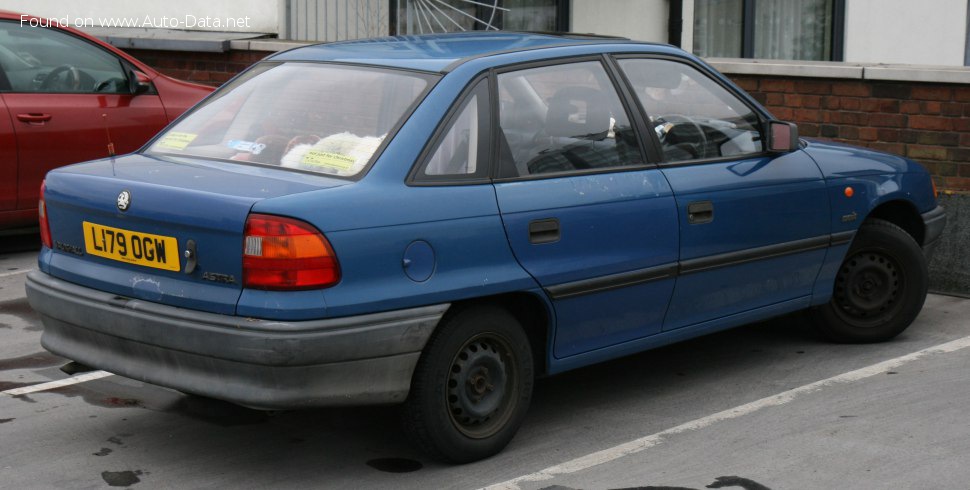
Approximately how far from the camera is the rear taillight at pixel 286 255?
4.29 metres

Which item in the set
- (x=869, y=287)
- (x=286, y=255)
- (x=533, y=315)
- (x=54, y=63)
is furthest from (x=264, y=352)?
(x=54, y=63)

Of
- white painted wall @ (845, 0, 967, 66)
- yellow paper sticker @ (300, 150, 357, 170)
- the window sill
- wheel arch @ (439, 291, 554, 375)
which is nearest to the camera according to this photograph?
yellow paper sticker @ (300, 150, 357, 170)

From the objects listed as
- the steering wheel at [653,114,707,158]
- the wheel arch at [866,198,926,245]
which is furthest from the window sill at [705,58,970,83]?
the steering wheel at [653,114,707,158]

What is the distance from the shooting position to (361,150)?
4.73 metres

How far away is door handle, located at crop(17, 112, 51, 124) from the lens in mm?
8297

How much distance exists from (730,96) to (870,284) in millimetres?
1312

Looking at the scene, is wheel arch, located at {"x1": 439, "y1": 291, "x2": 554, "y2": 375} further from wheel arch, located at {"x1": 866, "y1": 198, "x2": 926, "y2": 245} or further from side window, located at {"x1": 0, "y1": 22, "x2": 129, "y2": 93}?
side window, located at {"x1": 0, "y1": 22, "x2": 129, "y2": 93}

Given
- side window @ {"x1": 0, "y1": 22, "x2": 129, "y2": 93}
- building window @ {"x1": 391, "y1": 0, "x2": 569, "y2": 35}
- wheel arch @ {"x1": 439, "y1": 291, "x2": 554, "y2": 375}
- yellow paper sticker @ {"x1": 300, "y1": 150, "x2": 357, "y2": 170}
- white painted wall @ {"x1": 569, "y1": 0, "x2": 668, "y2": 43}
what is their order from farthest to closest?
white painted wall @ {"x1": 569, "y1": 0, "x2": 668, "y2": 43} < building window @ {"x1": 391, "y1": 0, "x2": 569, "y2": 35} < side window @ {"x1": 0, "y1": 22, "x2": 129, "y2": 93} < wheel arch @ {"x1": 439, "y1": 291, "x2": 554, "y2": 375} < yellow paper sticker @ {"x1": 300, "y1": 150, "x2": 357, "y2": 170}

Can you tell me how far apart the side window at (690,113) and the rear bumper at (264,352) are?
4.92 feet

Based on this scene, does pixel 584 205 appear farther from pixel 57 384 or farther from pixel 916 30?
pixel 916 30

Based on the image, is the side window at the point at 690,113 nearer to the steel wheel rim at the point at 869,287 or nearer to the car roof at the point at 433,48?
the car roof at the point at 433,48

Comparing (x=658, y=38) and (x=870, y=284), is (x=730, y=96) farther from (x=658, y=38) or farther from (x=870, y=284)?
(x=658, y=38)

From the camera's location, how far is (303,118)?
16.5 feet

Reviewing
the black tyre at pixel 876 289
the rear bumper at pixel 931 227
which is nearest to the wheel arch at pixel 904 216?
the rear bumper at pixel 931 227
